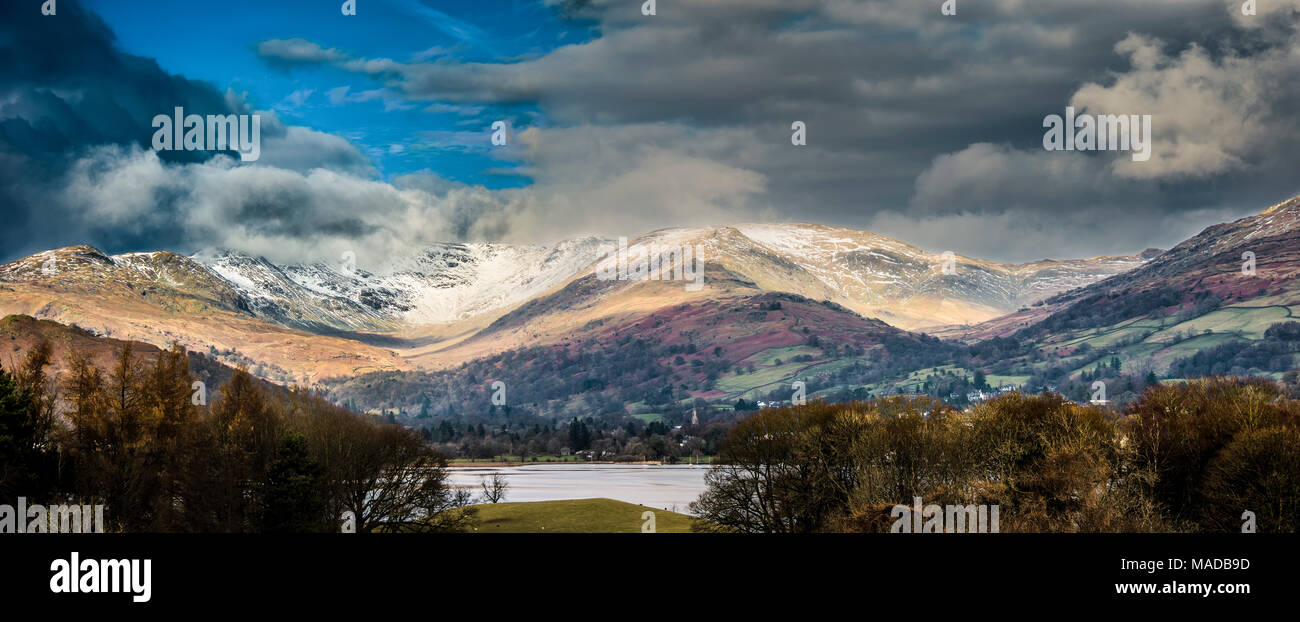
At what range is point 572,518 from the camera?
411 ft

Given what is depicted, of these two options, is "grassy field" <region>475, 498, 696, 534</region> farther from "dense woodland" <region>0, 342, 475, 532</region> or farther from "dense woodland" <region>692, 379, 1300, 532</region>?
"dense woodland" <region>0, 342, 475, 532</region>

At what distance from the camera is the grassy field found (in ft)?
391

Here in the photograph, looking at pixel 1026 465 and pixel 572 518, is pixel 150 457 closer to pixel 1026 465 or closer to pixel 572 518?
pixel 572 518

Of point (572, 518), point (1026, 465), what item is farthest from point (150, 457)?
point (1026, 465)

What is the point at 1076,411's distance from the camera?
91.0 meters

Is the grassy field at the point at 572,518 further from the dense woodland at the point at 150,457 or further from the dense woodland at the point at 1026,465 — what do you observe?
the dense woodland at the point at 150,457

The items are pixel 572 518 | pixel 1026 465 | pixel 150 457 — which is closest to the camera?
pixel 150 457

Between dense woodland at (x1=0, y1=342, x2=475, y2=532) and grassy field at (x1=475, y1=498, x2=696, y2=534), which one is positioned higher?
dense woodland at (x1=0, y1=342, x2=475, y2=532)

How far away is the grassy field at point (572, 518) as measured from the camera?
119312 millimetres

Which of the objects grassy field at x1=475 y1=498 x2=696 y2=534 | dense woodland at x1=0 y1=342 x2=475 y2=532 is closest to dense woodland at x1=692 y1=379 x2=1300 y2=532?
grassy field at x1=475 y1=498 x2=696 y2=534
